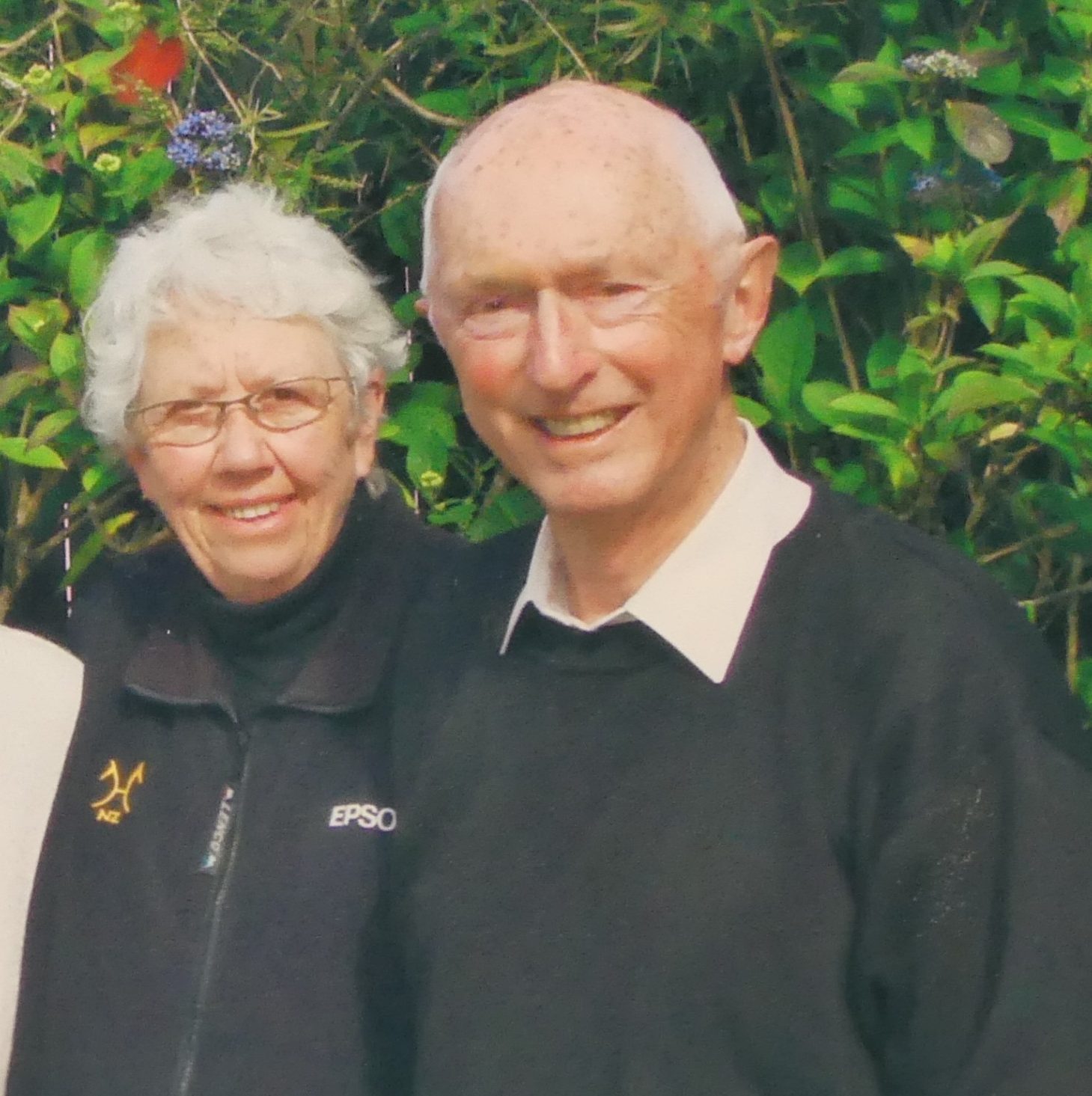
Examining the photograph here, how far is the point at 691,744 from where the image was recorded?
1718 mm

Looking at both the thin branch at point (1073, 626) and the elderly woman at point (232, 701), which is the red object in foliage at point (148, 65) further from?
the thin branch at point (1073, 626)

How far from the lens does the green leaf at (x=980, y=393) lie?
7.00ft

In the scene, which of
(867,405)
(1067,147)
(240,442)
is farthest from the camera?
(240,442)

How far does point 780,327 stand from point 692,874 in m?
1.01

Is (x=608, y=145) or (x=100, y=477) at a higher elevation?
(x=608, y=145)

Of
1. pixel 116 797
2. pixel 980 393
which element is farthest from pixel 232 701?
pixel 980 393

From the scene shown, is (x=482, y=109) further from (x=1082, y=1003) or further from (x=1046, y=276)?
(x=1082, y=1003)

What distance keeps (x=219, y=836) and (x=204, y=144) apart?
3.89 ft

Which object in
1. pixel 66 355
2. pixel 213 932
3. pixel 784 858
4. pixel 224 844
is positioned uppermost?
pixel 66 355

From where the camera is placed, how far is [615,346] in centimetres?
172

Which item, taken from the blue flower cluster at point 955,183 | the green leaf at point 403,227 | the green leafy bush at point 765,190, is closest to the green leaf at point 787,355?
the green leafy bush at point 765,190

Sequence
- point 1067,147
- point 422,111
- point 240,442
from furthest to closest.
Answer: point 422,111 → point 240,442 → point 1067,147

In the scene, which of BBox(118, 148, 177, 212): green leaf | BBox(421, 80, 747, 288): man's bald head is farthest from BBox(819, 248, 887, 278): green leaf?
BBox(118, 148, 177, 212): green leaf

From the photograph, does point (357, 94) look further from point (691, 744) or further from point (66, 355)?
point (691, 744)
